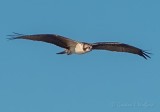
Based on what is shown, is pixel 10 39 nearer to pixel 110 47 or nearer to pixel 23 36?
pixel 23 36

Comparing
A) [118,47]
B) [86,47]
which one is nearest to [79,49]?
[86,47]

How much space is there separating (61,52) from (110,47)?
270 centimetres

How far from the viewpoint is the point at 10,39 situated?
29.5m

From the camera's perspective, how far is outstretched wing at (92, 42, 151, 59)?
31.9 meters

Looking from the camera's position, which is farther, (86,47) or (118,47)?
(118,47)

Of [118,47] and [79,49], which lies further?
[118,47]

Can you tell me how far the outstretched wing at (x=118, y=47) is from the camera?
3191 centimetres

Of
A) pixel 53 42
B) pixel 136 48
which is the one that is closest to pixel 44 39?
pixel 53 42

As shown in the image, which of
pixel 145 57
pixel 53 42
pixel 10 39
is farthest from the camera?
pixel 145 57

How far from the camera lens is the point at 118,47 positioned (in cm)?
3341

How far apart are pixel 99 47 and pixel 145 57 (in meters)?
2.69

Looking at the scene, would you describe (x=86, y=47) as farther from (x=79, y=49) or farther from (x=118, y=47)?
(x=118, y=47)

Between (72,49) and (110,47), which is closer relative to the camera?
(72,49)

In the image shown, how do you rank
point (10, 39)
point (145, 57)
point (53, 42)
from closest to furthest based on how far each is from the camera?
1. point (10, 39)
2. point (53, 42)
3. point (145, 57)
